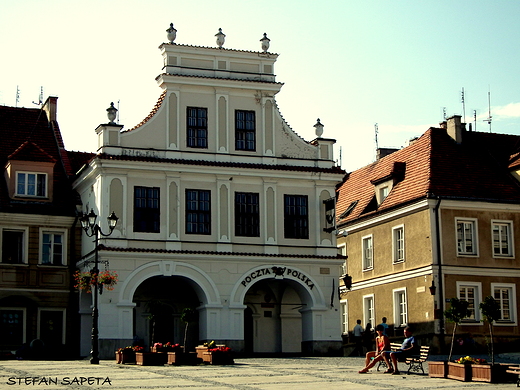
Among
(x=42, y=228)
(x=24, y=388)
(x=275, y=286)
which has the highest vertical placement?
(x=42, y=228)

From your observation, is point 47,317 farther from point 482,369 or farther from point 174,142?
point 482,369

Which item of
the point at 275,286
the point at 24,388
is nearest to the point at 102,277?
the point at 275,286

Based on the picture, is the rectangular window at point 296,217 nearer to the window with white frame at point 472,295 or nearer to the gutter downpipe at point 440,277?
the gutter downpipe at point 440,277

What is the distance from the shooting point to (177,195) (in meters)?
39.0

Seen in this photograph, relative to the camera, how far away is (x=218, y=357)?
29984 mm

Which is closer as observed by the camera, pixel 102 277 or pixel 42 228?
pixel 102 277

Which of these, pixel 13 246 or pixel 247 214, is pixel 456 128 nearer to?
pixel 247 214

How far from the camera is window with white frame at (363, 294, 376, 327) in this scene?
154 ft

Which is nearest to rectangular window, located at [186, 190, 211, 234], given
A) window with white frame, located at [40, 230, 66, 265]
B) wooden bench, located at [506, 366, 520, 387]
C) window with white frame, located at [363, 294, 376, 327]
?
window with white frame, located at [40, 230, 66, 265]

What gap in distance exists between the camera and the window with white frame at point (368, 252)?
47.4 metres

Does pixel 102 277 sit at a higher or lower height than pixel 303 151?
lower

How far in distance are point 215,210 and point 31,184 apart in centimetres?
874

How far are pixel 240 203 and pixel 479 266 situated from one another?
12050 millimetres

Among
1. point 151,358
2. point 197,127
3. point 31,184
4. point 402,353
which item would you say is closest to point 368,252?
point 197,127
